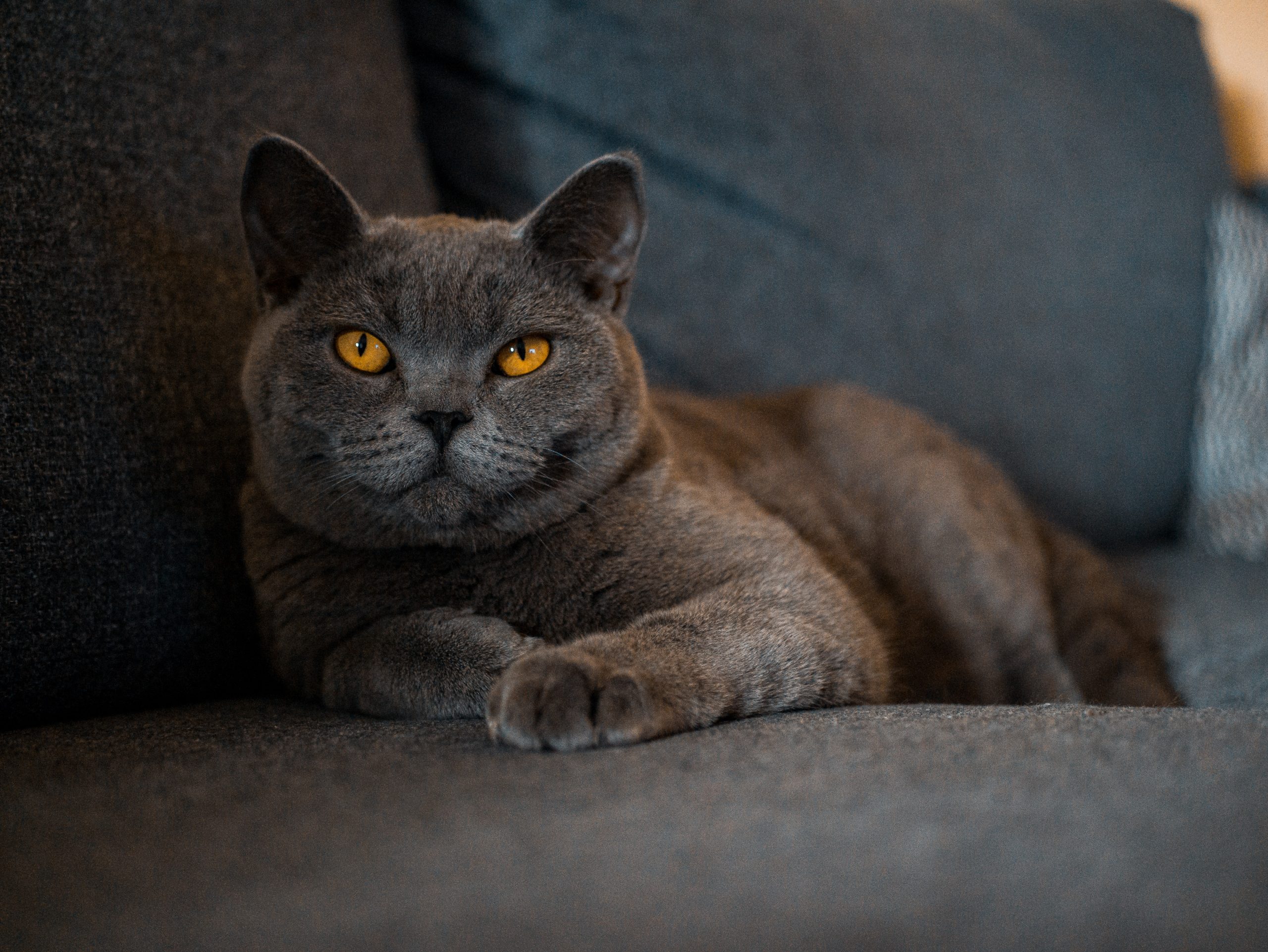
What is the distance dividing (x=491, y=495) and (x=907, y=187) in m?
1.18

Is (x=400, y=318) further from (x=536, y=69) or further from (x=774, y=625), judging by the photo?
(x=536, y=69)

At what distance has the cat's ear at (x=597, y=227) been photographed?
1063 millimetres

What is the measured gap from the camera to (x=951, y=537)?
146 centimetres

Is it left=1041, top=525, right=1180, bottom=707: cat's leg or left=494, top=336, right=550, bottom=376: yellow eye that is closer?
left=494, top=336, right=550, bottom=376: yellow eye

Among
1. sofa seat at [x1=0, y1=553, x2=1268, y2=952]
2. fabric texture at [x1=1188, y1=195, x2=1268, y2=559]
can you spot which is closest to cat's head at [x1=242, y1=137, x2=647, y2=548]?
sofa seat at [x1=0, y1=553, x2=1268, y2=952]

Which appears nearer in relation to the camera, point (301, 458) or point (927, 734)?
point (927, 734)

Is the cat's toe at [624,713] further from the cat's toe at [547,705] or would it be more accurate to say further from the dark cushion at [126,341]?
the dark cushion at [126,341]

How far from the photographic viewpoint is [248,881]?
54 centimetres

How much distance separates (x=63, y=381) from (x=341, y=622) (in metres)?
0.34

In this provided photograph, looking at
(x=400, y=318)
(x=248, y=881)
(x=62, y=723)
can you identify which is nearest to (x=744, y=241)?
(x=400, y=318)

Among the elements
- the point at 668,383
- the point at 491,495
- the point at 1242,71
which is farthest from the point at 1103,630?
the point at 1242,71

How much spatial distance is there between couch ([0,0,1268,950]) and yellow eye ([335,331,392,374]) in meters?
0.22

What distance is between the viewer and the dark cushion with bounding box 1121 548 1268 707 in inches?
48.0

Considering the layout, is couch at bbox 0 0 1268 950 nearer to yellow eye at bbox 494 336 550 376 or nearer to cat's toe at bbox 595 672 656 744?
cat's toe at bbox 595 672 656 744
